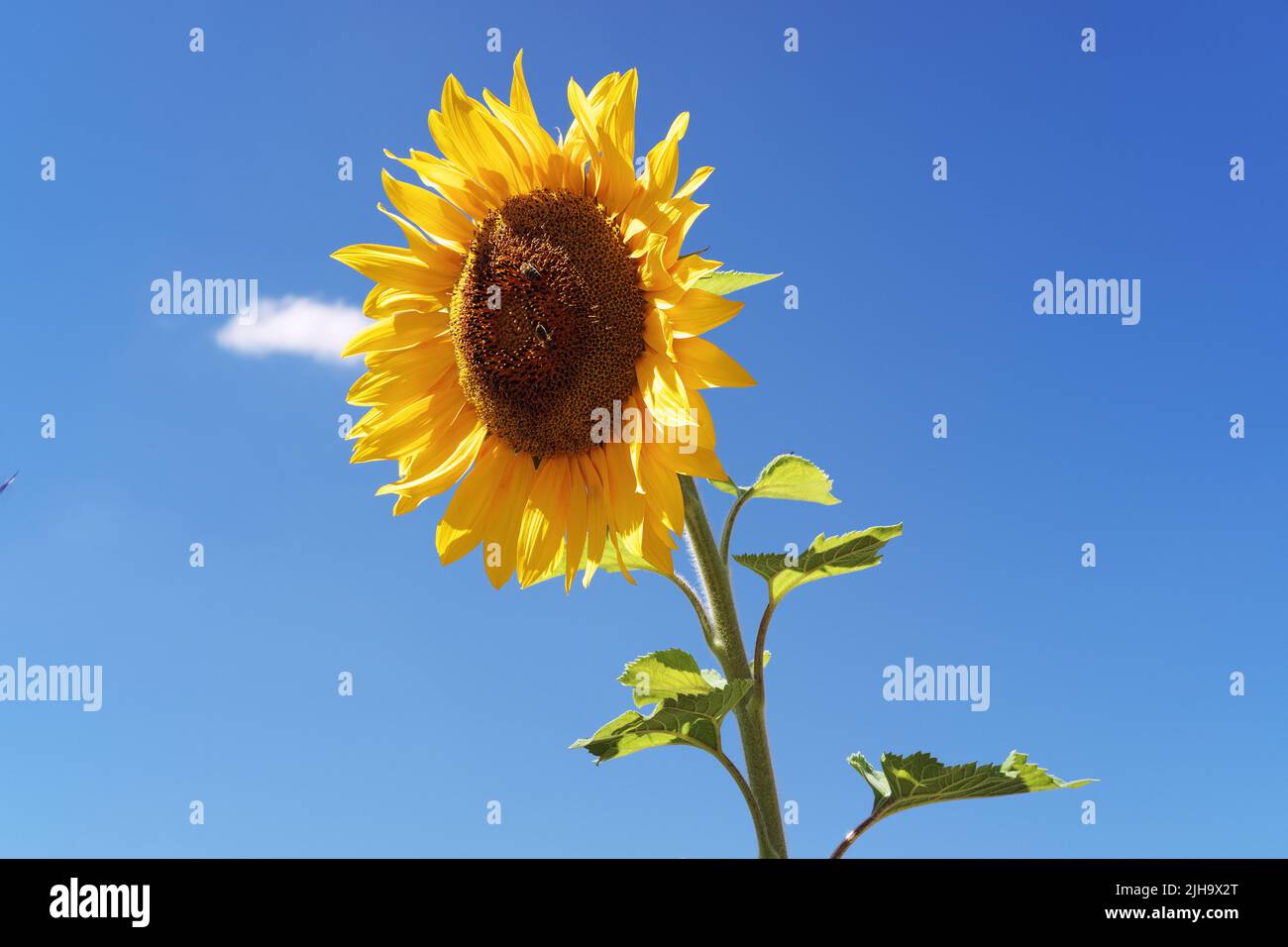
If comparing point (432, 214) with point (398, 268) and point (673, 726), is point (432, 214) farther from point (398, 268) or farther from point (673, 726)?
point (673, 726)

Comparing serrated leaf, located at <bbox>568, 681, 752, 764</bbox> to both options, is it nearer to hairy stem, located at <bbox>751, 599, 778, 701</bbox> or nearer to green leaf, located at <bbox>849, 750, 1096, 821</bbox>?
hairy stem, located at <bbox>751, 599, 778, 701</bbox>

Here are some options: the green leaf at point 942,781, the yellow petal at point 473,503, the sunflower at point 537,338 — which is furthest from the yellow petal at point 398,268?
the green leaf at point 942,781

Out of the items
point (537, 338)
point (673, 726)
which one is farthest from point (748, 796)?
point (537, 338)

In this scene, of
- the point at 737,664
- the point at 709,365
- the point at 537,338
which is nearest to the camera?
the point at 709,365

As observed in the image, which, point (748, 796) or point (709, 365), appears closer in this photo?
point (709, 365)
